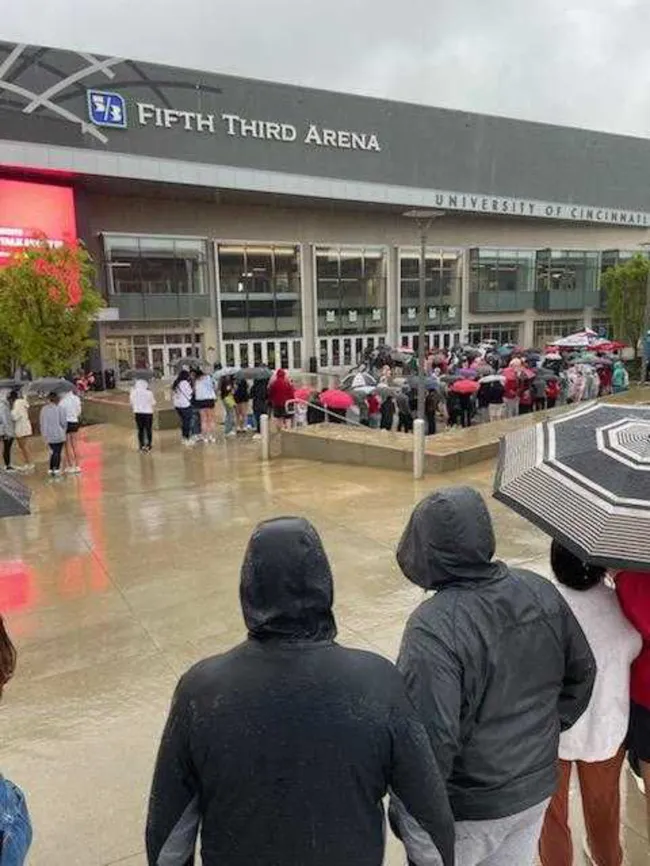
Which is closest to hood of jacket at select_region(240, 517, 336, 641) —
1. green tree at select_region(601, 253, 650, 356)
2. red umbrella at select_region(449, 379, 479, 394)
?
red umbrella at select_region(449, 379, 479, 394)

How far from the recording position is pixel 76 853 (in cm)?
285

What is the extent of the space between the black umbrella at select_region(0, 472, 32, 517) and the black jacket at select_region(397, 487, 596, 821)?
2.11m

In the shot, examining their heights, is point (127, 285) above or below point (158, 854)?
above

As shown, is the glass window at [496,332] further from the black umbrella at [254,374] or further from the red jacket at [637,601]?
the red jacket at [637,601]

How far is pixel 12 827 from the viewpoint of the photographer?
1.58 metres

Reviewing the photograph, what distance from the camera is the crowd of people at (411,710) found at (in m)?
1.46

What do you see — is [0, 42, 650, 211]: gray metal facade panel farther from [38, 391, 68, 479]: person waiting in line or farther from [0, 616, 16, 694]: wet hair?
[0, 616, 16, 694]: wet hair

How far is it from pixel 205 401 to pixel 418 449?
17.7 feet

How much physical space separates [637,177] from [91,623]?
172ft

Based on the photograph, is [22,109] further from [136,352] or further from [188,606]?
[188,606]

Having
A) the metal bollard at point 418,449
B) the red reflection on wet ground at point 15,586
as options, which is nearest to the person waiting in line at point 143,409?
the metal bollard at point 418,449

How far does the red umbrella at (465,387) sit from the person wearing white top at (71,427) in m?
7.84

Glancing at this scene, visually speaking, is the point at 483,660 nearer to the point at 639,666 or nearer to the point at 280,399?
the point at 639,666

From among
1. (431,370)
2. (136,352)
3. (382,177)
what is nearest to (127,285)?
(136,352)
